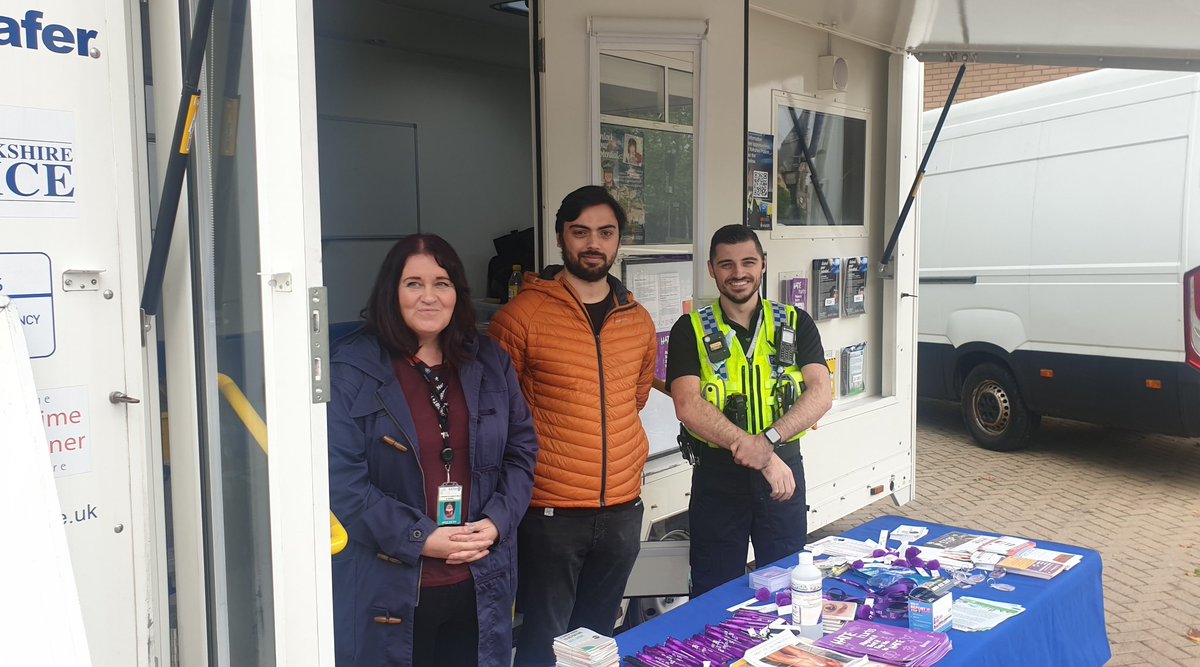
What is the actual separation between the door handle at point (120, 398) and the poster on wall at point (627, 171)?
2156mm

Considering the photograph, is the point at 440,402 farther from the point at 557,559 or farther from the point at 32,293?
the point at 32,293

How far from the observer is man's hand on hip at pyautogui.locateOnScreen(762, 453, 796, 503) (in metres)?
3.13

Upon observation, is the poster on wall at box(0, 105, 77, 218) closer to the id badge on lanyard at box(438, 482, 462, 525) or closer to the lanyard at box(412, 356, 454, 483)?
the lanyard at box(412, 356, 454, 483)

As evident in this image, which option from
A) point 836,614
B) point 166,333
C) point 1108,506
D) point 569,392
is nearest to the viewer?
point 166,333

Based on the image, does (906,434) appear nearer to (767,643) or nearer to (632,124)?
(632,124)

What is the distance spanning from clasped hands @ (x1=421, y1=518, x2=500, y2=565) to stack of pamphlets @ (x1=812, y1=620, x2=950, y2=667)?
0.84m

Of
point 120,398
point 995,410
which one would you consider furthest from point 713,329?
point 995,410

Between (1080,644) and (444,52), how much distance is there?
5335mm

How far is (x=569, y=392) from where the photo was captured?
110 inches

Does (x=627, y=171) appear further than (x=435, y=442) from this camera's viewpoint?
Yes

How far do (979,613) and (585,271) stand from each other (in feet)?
4.79

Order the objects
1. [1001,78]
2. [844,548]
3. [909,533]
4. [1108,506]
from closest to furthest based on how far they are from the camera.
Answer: [844,548] < [909,533] < [1108,506] < [1001,78]

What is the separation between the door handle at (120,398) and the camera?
1706 millimetres

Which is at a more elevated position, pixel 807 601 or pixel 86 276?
pixel 86 276
